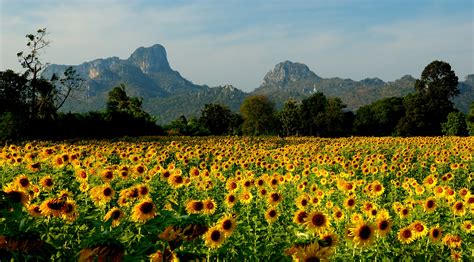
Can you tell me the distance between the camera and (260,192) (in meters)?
7.08

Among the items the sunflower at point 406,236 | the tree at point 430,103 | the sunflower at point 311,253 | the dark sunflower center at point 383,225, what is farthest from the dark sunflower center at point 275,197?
the tree at point 430,103

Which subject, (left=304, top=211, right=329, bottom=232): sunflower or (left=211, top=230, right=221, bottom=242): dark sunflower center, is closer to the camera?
(left=211, top=230, right=221, bottom=242): dark sunflower center

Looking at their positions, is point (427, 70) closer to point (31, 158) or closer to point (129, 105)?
point (129, 105)

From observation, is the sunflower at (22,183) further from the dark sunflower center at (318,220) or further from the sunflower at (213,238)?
the dark sunflower center at (318,220)

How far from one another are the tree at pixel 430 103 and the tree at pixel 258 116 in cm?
2891

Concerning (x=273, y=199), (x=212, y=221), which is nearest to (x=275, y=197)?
(x=273, y=199)

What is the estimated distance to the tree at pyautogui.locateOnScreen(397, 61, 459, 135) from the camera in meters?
62.2

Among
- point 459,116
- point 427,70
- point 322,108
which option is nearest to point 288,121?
point 322,108

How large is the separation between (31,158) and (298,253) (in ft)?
26.1

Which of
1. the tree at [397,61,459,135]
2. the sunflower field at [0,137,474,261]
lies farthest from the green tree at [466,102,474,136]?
the sunflower field at [0,137,474,261]

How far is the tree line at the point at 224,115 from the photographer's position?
34938 millimetres

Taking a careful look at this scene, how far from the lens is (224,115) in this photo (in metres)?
83.0

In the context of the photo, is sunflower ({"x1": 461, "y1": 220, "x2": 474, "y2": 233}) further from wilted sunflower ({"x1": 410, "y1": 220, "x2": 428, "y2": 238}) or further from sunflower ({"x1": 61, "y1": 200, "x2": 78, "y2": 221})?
sunflower ({"x1": 61, "y1": 200, "x2": 78, "y2": 221})

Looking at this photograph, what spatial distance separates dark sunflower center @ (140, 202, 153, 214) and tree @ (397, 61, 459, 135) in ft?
203
